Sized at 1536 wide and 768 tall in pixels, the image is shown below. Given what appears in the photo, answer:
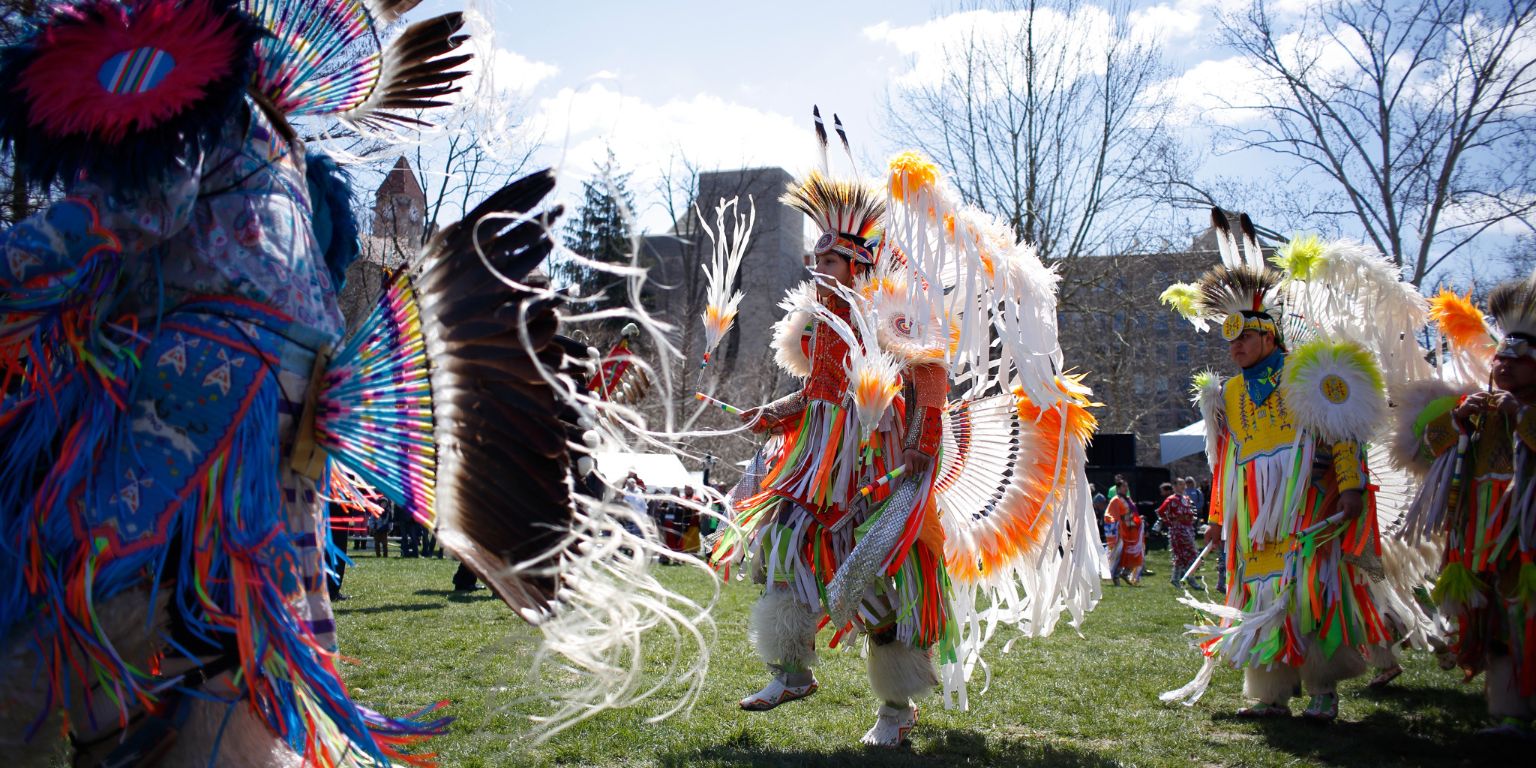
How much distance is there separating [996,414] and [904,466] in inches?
34.2

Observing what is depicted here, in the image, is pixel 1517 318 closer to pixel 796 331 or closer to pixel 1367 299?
pixel 1367 299

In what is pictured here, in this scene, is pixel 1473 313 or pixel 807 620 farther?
pixel 1473 313

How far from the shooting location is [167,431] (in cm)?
186

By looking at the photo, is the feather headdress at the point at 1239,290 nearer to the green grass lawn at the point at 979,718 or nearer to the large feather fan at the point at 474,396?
the green grass lawn at the point at 979,718

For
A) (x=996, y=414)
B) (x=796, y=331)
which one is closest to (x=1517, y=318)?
(x=996, y=414)

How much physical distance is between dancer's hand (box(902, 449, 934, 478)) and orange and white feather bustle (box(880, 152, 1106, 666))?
1.35ft

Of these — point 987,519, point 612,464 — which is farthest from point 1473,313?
point 612,464

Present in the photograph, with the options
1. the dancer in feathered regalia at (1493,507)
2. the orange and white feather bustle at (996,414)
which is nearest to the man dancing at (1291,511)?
the dancer in feathered regalia at (1493,507)

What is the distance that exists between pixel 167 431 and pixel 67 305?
0.29 m

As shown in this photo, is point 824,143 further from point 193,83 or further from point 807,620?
point 193,83

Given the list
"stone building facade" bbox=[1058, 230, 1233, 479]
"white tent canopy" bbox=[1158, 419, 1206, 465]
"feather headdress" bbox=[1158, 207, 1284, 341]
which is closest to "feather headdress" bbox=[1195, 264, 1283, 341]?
"feather headdress" bbox=[1158, 207, 1284, 341]

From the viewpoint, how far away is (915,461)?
4.17 meters

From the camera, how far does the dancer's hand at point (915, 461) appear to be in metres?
4.17

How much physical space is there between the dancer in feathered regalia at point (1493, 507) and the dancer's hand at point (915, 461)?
2487 mm
